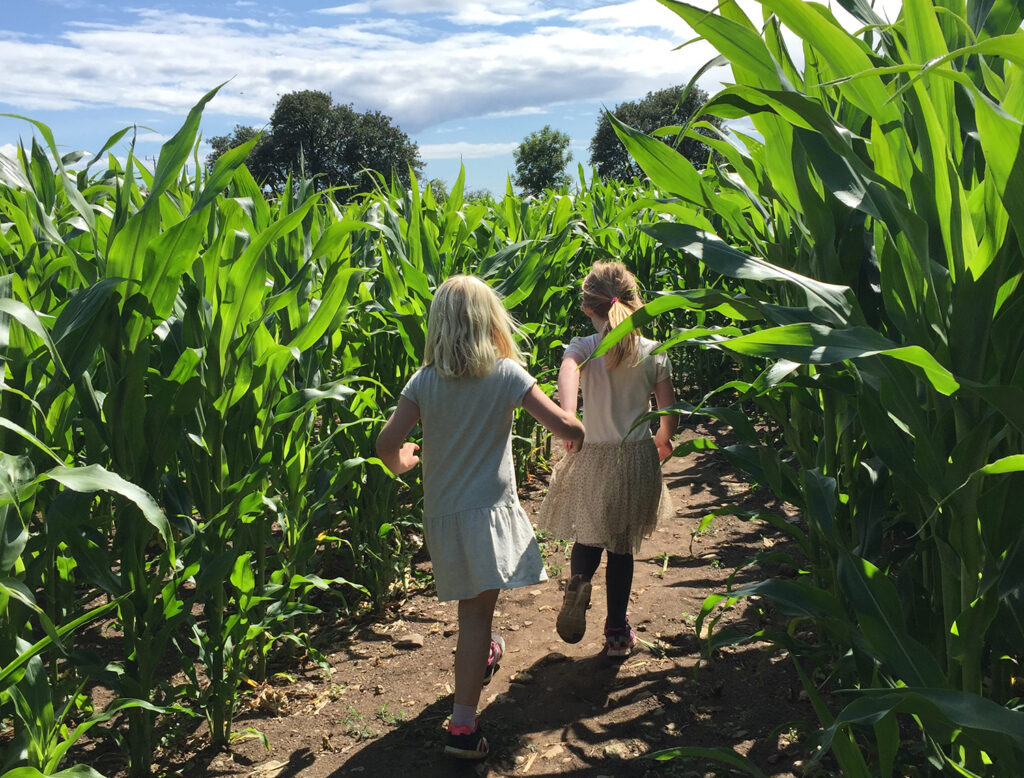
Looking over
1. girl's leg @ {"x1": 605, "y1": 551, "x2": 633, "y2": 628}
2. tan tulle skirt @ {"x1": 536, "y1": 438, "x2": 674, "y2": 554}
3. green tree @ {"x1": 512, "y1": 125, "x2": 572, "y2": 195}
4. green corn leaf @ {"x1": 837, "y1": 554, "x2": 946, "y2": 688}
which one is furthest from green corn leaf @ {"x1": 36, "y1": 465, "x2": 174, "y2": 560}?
green tree @ {"x1": 512, "y1": 125, "x2": 572, "y2": 195}

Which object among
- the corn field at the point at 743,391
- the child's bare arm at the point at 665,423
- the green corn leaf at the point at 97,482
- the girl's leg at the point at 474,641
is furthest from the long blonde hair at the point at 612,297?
the green corn leaf at the point at 97,482

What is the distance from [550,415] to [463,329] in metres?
0.39

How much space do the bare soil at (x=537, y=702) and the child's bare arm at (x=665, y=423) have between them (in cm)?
77

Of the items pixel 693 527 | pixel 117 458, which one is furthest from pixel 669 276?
pixel 117 458

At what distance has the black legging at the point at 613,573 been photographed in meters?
3.28

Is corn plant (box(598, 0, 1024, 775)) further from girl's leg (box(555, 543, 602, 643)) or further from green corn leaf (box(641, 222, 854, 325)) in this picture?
girl's leg (box(555, 543, 602, 643))

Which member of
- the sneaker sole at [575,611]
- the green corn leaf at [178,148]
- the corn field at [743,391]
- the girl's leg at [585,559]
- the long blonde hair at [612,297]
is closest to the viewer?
the corn field at [743,391]

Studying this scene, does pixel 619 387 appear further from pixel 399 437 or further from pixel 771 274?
pixel 771 274

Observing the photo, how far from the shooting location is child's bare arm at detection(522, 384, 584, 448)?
108 inches

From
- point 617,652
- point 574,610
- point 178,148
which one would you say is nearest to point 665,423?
point 574,610

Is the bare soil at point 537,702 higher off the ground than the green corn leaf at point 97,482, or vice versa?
the green corn leaf at point 97,482

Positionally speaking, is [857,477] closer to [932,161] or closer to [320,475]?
[932,161]

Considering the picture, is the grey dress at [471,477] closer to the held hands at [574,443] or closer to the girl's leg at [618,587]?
the held hands at [574,443]

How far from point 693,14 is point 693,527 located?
3742mm
